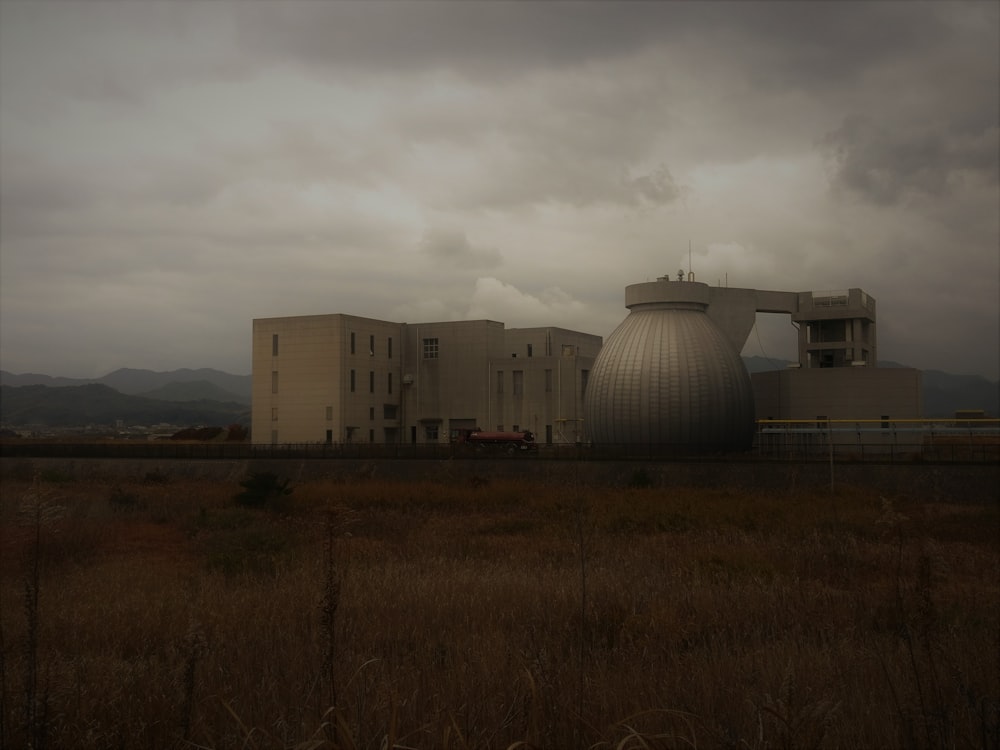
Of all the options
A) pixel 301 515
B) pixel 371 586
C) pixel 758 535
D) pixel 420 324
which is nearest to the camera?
pixel 371 586

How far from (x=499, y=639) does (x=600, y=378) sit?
44.4 m

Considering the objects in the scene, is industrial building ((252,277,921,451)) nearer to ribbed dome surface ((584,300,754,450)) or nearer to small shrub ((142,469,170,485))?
ribbed dome surface ((584,300,754,450))

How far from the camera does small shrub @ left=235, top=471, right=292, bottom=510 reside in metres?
31.2

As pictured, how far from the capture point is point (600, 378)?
173ft

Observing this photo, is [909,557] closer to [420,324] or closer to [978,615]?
[978,615]

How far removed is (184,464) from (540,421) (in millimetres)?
26373

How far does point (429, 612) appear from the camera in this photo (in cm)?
1071

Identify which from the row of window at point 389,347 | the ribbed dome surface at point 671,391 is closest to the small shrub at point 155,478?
the row of window at point 389,347

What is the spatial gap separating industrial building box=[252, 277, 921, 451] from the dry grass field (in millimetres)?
27753

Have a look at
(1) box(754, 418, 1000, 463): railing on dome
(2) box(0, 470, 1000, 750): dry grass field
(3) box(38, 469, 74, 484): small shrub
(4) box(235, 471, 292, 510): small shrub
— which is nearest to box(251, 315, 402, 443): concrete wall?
(3) box(38, 469, 74, 484): small shrub

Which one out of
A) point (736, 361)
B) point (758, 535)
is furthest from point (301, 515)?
point (736, 361)

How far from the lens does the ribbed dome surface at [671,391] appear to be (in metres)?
49.5

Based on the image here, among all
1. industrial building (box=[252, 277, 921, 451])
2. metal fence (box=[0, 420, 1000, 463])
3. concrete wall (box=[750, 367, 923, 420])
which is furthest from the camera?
concrete wall (box=[750, 367, 923, 420])

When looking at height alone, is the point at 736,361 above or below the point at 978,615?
above
